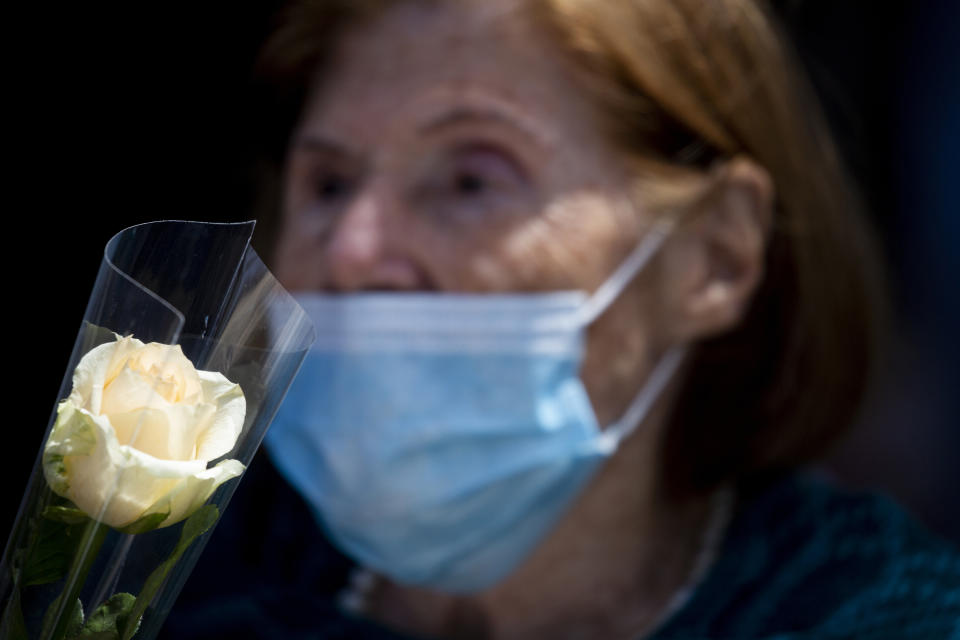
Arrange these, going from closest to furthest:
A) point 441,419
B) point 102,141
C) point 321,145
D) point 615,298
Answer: point 441,419
point 615,298
point 321,145
point 102,141

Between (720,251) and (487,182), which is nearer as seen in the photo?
(487,182)

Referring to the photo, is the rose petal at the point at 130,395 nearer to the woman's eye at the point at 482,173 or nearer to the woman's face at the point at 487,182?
the woman's face at the point at 487,182

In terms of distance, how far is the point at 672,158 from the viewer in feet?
5.64

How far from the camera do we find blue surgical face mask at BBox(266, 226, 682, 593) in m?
1.47

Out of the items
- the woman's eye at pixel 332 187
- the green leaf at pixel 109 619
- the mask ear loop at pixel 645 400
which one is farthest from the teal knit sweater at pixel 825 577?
the green leaf at pixel 109 619

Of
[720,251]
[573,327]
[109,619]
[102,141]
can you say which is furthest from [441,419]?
[102,141]

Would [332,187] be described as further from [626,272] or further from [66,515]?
[66,515]

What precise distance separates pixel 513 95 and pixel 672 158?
0.32 metres

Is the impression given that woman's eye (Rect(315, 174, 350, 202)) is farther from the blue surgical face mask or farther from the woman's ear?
the woman's ear

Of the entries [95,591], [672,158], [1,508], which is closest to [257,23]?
[672,158]

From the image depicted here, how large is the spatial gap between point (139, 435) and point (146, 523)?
2.4 inches

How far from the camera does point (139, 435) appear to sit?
58 centimetres

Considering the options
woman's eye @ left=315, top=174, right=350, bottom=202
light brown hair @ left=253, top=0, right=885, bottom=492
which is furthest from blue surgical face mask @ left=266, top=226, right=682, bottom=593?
light brown hair @ left=253, top=0, right=885, bottom=492

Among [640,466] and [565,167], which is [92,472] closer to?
[565,167]
